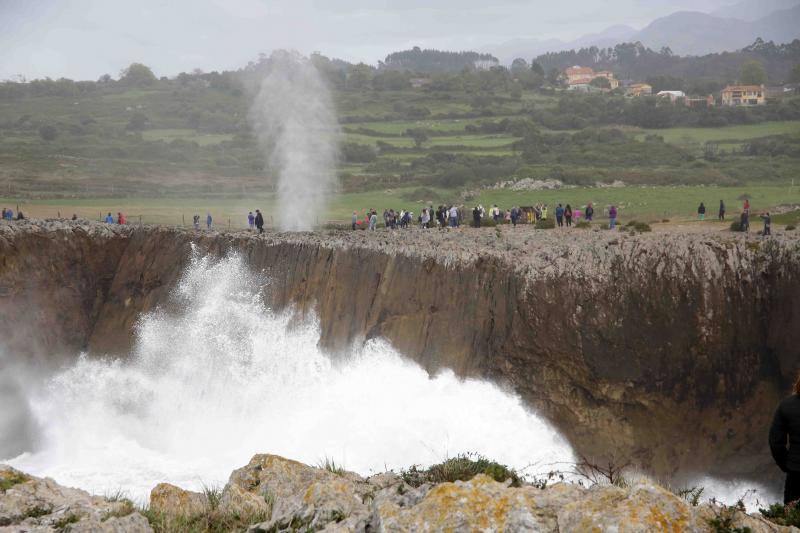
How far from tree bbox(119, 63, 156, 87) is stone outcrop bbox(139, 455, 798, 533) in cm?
11814

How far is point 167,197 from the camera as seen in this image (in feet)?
192

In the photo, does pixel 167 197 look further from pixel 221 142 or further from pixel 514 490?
pixel 514 490

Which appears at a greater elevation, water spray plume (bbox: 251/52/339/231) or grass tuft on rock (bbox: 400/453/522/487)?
water spray plume (bbox: 251/52/339/231)

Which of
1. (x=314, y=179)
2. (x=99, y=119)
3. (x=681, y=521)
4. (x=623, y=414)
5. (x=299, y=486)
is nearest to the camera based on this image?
(x=681, y=521)

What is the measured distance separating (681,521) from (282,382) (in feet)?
57.1

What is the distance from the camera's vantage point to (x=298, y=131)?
1686 inches

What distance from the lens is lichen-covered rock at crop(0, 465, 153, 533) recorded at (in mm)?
8508

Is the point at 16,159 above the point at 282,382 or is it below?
above

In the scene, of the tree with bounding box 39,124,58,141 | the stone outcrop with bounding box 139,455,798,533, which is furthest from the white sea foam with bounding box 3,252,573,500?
the tree with bounding box 39,124,58,141

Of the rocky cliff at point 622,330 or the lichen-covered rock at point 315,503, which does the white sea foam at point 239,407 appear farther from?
the lichen-covered rock at point 315,503

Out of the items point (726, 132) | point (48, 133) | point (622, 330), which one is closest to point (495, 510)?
point (622, 330)

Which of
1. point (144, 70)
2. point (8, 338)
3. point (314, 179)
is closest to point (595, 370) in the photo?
point (8, 338)

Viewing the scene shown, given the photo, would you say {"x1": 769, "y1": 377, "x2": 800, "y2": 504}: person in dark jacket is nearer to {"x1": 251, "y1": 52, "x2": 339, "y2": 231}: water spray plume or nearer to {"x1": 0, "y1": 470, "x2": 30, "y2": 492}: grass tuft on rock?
{"x1": 0, "y1": 470, "x2": 30, "y2": 492}: grass tuft on rock

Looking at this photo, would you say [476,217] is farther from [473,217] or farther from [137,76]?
[137,76]
